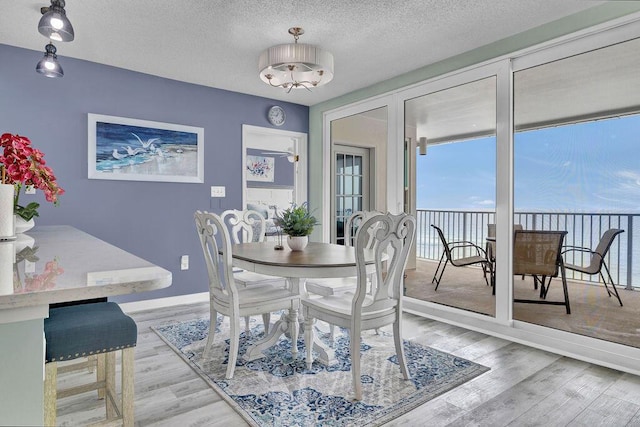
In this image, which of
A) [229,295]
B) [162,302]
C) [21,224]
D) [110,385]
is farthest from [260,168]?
[110,385]

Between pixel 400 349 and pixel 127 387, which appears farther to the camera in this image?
pixel 400 349

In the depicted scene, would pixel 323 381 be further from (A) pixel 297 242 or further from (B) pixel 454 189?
(B) pixel 454 189

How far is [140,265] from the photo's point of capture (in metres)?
1.13

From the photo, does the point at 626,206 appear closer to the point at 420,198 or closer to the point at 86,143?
the point at 420,198

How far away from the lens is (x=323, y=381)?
2.34 metres

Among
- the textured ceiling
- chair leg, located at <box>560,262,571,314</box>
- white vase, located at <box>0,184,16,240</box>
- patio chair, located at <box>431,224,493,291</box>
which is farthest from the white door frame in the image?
white vase, located at <box>0,184,16,240</box>

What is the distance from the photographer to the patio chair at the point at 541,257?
294 centimetres

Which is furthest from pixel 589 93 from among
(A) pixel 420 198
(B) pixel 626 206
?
(A) pixel 420 198

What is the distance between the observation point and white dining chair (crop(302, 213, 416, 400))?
2123 millimetres

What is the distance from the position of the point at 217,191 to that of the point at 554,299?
3513 mm

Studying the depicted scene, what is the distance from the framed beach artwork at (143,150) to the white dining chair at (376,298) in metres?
2.47

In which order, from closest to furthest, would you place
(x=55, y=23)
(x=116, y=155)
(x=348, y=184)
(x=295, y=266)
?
(x=55, y=23) → (x=295, y=266) → (x=116, y=155) → (x=348, y=184)

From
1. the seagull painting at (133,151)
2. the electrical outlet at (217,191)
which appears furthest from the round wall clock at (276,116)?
the seagull painting at (133,151)

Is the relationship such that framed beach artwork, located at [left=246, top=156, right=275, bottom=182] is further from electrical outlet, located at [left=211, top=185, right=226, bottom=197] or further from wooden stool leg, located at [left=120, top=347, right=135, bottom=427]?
wooden stool leg, located at [left=120, top=347, right=135, bottom=427]
